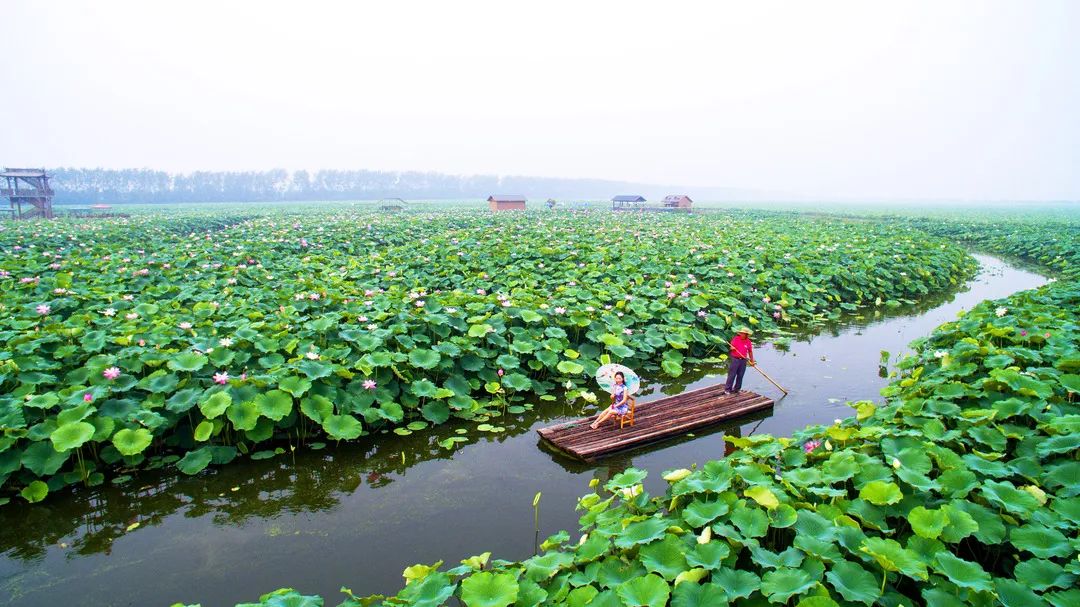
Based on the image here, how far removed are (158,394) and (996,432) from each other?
673 cm

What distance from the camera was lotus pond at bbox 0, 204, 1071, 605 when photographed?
12.2 ft

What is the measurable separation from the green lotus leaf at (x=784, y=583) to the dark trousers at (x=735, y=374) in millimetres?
3924

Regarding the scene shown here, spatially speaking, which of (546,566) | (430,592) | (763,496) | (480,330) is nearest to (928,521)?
(763,496)

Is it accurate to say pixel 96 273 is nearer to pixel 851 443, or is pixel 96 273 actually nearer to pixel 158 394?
pixel 158 394

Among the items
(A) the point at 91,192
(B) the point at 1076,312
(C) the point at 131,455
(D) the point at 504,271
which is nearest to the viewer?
(C) the point at 131,455

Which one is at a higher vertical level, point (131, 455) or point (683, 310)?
point (683, 310)

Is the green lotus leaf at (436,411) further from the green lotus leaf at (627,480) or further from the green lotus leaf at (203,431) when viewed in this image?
the green lotus leaf at (627,480)

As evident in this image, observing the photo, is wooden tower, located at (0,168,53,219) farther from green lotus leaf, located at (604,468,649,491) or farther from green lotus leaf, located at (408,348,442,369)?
green lotus leaf, located at (604,468,649,491)

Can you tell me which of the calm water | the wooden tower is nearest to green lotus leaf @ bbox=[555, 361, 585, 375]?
the calm water

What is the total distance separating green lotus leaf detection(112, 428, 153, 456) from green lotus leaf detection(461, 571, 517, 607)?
3.37m

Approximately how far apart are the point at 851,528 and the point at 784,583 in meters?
0.60

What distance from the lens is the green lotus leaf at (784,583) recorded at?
7.79 ft

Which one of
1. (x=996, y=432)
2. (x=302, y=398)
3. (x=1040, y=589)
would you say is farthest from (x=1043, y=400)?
(x=302, y=398)

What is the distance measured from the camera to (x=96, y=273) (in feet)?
32.7
